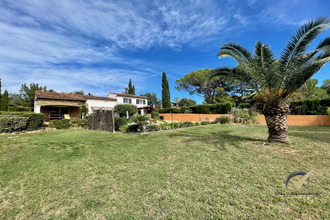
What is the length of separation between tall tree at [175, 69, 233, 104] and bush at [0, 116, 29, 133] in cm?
2902

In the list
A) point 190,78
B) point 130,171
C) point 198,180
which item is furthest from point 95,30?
point 190,78

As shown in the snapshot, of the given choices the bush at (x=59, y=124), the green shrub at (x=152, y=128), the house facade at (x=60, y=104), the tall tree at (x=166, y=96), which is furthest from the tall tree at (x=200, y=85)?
the bush at (x=59, y=124)

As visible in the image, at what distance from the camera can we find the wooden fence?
10189mm

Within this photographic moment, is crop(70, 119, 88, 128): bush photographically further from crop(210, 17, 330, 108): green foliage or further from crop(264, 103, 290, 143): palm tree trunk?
crop(264, 103, 290, 143): palm tree trunk

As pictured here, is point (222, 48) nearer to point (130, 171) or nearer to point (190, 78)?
point (130, 171)

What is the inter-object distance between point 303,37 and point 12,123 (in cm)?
1843

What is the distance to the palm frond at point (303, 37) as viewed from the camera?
184 inches

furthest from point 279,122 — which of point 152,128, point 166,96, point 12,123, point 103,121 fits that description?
point 166,96

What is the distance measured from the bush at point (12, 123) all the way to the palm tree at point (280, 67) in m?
15.4

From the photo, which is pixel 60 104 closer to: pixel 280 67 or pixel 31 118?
pixel 31 118

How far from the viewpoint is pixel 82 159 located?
424 cm

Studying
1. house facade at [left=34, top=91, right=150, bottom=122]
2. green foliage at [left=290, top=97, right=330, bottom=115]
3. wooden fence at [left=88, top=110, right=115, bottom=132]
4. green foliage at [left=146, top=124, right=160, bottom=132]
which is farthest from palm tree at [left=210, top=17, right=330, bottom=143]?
house facade at [left=34, top=91, right=150, bottom=122]

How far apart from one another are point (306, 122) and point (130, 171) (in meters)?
17.6

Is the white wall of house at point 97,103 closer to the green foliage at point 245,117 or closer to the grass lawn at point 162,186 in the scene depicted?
the grass lawn at point 162,186
